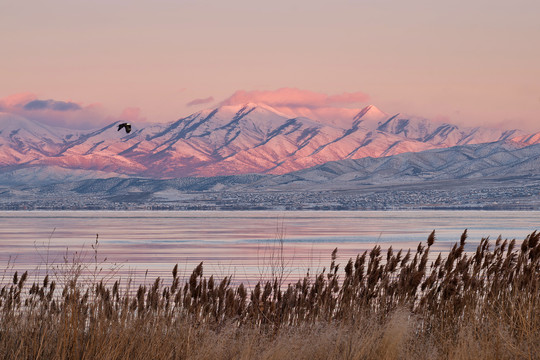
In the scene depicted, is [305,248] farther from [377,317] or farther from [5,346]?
[5,346]

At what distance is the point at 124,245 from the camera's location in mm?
42438

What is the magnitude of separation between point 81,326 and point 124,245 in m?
33.4

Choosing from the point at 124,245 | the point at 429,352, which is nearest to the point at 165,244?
the point at 124,245

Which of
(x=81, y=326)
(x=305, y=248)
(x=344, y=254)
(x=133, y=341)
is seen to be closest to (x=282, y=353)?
(x=133, y=341)

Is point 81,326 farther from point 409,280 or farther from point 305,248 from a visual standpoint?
point 305,248

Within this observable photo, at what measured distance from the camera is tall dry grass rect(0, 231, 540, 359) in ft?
30.1

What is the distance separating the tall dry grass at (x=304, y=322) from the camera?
30.1 ft

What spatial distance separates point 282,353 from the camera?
31.4 ft

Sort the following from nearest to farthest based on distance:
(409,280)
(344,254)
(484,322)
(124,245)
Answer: (484,322) → (409,280) → (344,254) → (124,245)

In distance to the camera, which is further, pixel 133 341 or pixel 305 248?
pixel 305 248

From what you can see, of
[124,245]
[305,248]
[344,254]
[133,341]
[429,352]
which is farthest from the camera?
[124,245]

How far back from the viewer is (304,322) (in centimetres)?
1200

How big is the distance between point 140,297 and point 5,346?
2665 millimetres

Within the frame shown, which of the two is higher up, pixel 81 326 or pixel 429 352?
pixel 81 326
